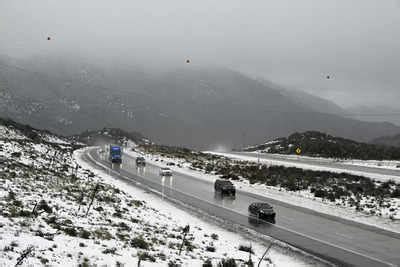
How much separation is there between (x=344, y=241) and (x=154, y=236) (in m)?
11.9

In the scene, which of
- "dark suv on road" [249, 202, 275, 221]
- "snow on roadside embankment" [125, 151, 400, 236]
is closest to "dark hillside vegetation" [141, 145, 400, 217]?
"snow on roadside embankment" [125, 151, 400, 236]

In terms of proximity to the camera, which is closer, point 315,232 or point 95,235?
point 95,235

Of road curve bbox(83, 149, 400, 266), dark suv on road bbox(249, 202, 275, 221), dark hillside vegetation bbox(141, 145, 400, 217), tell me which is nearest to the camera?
road curve bbox(83, 149, 400, 266)

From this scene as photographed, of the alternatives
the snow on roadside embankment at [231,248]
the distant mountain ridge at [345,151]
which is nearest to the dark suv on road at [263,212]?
the snow on roadside embankment at [231,248]

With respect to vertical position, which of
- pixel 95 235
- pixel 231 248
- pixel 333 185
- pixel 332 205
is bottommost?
pixel 332 205

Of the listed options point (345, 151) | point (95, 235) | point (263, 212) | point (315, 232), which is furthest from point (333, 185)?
point (345, 151)

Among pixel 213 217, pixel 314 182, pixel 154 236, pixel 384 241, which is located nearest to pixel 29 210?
pixel 154 236

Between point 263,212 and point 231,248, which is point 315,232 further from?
point 231,248

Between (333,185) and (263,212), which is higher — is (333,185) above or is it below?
above

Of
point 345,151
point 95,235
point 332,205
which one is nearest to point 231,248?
point 95,235

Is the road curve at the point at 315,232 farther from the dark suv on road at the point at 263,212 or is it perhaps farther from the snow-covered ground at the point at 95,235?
the snow-covered ground at the point at 95,235

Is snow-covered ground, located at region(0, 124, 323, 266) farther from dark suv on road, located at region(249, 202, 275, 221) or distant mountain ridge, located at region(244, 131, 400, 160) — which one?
distant mountain ridge, located at region(244, 131, 400, 160)

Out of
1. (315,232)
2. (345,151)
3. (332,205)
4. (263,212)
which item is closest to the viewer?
(315,232)

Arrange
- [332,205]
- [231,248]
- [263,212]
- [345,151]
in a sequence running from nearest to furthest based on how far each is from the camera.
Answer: [231,248], [263,212], [332,205], [345,151]
